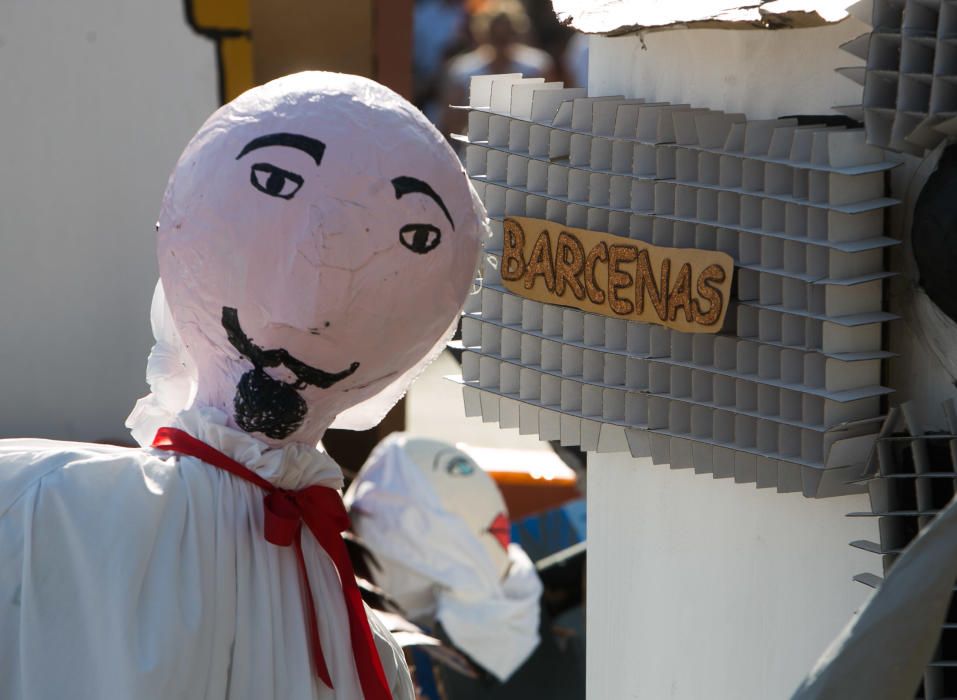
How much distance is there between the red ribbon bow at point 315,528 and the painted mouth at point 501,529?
1.92 metres

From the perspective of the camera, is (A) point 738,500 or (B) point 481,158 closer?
(A) point 738,500

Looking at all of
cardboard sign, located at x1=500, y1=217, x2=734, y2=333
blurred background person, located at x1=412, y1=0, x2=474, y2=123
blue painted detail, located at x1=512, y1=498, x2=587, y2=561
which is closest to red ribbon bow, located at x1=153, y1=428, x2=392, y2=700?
cardboard sign, located at x1=500, y1=217, x2=734, y2=333

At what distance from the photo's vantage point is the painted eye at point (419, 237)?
53.8 inches

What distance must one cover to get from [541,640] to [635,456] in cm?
192

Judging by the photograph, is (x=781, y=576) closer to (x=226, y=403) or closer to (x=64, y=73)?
(x=226, y=403)

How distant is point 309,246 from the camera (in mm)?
1320

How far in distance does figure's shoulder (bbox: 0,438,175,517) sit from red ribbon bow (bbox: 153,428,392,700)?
51mm

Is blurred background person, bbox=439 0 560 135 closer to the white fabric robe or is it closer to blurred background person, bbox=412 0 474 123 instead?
blurred background person, bbox=412 0 474 123

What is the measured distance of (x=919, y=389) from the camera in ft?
4.70

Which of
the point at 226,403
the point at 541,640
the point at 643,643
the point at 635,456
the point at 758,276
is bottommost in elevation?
the point at 541,640

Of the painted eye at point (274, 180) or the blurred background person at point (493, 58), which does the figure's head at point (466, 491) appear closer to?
the painted eye at point (274, 180)

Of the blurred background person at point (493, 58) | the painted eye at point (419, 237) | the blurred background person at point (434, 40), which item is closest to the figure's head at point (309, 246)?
the painted eye at point (419, 237)

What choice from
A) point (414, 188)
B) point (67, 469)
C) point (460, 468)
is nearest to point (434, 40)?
point (460, 468)

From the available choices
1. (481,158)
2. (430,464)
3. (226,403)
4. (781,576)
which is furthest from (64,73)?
(781,576)
